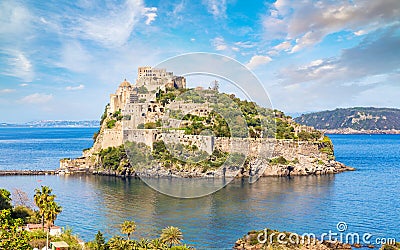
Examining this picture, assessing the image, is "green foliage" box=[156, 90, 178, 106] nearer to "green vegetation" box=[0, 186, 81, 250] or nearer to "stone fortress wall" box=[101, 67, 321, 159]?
"stone fortress wall" box=[101, 67, 321, 159]

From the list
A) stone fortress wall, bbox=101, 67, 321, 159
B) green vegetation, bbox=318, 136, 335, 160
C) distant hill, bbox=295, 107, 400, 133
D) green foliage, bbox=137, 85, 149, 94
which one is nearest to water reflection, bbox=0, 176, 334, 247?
stone fortress wall, bbox=101, 67, 321, 159

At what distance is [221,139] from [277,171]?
7.36 metres

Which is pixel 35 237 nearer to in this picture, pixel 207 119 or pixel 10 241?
pixel 10 241

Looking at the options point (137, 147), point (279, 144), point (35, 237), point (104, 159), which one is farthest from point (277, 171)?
point (35, 237)

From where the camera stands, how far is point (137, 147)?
142 ft

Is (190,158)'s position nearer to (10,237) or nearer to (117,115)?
(117,115)

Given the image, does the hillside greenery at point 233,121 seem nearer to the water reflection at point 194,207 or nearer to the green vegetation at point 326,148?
the green vegetation at point 326,148

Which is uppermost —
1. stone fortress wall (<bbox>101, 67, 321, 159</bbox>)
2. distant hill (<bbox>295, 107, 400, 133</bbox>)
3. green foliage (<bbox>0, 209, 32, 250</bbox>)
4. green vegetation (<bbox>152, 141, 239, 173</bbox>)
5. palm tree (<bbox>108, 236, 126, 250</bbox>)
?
distant hill (<bbox>295, 107, 400, 133</bbox>)

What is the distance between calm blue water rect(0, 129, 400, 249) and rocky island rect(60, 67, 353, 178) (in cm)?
256

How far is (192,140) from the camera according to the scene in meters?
40.7

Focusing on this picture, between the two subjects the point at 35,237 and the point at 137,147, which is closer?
the point at 35,237

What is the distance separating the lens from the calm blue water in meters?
23.6

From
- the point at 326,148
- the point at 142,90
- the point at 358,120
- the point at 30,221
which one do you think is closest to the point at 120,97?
the point at 142,90

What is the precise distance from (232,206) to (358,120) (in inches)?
6494
